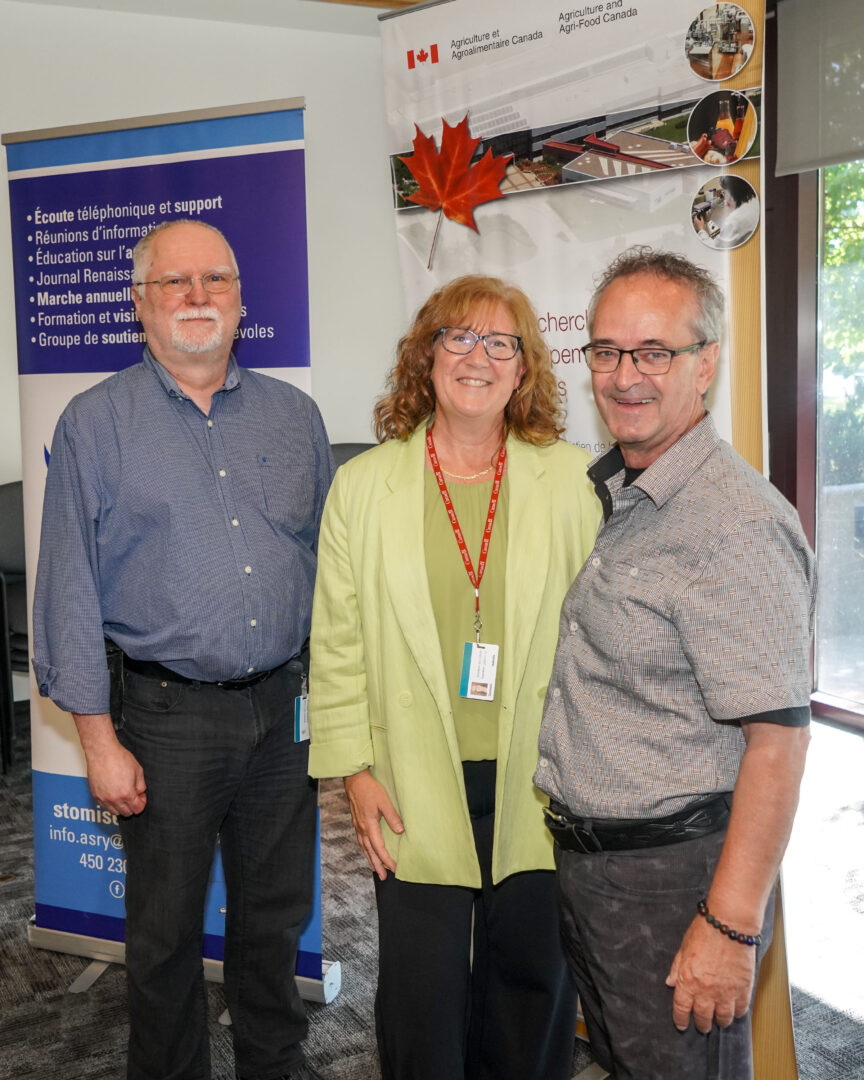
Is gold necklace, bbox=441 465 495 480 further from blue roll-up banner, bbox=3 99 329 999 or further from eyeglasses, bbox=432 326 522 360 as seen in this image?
blue roll-up banner, bbox=3 99 329 999

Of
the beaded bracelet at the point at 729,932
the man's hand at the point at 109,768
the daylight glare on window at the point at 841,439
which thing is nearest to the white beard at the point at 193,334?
the man's hand at the point at 109,768

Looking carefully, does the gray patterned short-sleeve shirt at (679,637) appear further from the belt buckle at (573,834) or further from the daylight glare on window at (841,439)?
the daylight glare on window at (841,439)

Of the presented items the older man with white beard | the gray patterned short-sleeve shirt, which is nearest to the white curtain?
the older man with white beard

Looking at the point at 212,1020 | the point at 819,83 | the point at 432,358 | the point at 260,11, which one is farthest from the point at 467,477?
the point at 260,11

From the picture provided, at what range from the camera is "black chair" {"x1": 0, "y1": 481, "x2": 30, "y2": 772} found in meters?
4.38

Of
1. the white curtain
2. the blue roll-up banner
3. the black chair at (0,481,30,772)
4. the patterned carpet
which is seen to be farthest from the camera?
the black chair at (0,481,30,772)

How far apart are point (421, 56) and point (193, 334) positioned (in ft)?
3.54

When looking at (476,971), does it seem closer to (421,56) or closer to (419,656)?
(419,656)

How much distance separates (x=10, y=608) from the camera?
4488 mm

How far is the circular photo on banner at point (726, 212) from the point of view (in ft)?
6.91

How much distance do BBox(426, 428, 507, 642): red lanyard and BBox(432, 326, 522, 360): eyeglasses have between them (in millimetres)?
188

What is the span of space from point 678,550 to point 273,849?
1336mm

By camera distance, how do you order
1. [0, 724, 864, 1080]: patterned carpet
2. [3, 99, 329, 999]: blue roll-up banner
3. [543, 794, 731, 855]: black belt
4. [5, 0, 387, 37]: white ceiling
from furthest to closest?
[5, 0, 387, 37]: white ceiling < [3, 99, 329, 999]: blue roll-up banner < [0, 724, 864, 1080]: patterned carpet < [543, 794, 731, 855]: black belt

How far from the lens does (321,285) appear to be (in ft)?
17.7
